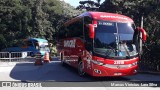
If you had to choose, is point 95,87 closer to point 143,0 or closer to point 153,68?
point 153,68

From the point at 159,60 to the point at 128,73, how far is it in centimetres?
450

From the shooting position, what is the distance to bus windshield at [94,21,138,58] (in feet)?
47.5

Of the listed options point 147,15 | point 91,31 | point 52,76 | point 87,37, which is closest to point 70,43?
point 52,76

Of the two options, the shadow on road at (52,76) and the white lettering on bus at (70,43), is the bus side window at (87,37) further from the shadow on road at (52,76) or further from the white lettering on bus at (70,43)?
the white lettering on bus at (70,43)

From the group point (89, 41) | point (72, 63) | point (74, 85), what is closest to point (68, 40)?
point (72, 63)

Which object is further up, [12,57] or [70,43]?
[70,43]

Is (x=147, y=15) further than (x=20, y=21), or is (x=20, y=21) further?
(x=20, y=21)

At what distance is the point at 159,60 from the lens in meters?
18.4

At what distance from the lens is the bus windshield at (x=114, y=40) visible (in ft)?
47.5

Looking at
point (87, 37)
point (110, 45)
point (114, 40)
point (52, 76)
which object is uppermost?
point (87, 37)

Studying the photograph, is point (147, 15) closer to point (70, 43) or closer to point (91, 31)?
point (70, 43)

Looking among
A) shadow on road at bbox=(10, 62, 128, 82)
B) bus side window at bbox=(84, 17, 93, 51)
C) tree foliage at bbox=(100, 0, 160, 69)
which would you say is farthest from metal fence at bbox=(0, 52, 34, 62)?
bus side window at bbox=(84, 17, 93, 51)

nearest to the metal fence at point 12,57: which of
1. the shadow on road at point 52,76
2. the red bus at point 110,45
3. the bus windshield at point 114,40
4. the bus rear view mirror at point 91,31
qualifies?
the shadow on road at point 52,76

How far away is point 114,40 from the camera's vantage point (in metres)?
14.6
